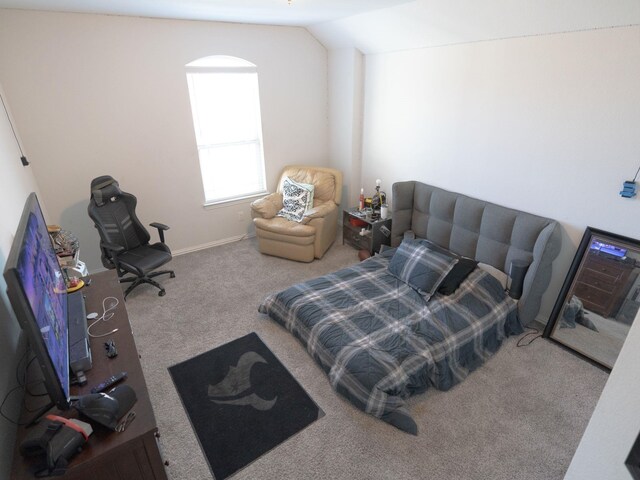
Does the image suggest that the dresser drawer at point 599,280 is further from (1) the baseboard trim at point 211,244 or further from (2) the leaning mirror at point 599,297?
(1) the baseboard trim at point 211,244

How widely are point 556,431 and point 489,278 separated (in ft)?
3.92

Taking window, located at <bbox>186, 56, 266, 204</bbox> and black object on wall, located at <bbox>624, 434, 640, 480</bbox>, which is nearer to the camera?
black object on wall, located at <bbox>624, 434, 640, 480</bbox>

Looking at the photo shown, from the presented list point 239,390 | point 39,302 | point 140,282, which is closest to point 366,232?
point 239,390

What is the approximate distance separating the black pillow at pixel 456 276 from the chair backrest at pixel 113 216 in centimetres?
302

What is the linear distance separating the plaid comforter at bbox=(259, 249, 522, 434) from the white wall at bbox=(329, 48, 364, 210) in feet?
6.38

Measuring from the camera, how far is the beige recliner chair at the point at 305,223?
4117 mm

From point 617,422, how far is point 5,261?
264 cm

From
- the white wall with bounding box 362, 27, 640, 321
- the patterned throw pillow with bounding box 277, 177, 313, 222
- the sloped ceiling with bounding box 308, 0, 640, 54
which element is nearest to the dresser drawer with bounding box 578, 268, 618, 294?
the white wall with bounding box 362, 27, 640, 321

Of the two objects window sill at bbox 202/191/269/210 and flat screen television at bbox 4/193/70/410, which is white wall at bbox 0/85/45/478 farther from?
window sill at bbox 202/191/269/210

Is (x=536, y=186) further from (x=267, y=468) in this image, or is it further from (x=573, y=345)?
(x=267, y=468)

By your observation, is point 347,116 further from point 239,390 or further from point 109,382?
point 109,382

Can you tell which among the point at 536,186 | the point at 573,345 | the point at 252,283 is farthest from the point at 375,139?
the point at 573,345

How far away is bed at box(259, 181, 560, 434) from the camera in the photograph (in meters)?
2.34

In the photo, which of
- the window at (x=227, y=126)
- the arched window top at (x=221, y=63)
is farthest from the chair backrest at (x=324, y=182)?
the arched window top at (x=221, y=63)
